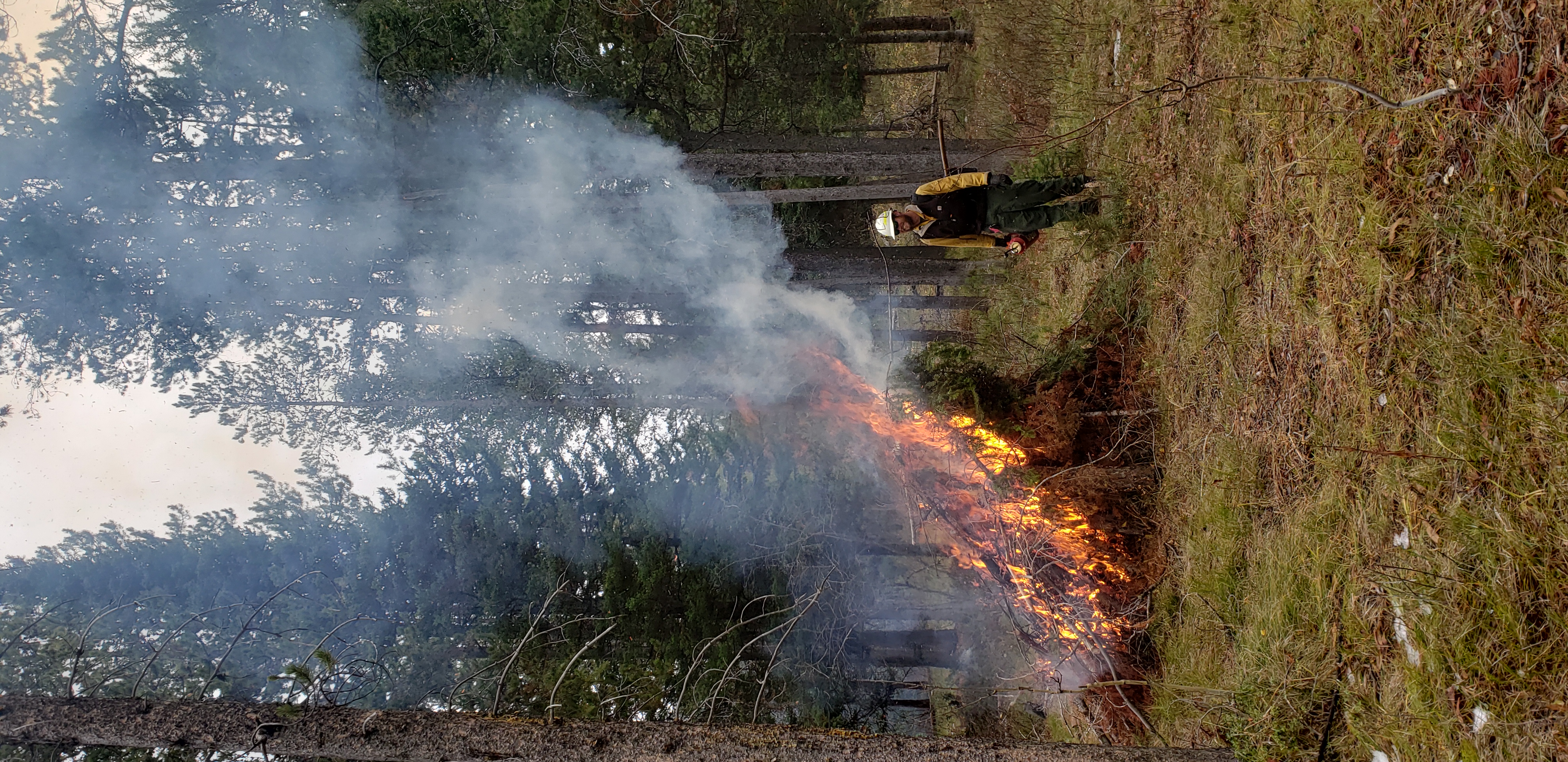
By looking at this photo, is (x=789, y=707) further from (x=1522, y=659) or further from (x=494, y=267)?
(x=1522, y=659)

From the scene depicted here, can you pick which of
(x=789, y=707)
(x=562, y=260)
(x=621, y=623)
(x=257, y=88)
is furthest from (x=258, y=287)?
(x=789, y=707)

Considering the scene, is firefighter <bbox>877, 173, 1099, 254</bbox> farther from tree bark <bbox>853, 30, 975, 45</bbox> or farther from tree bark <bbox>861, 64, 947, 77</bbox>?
tree bark <bbox>853, 30, 975, 45</bbox>

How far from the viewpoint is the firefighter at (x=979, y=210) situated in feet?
24.6

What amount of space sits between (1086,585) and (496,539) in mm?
6658

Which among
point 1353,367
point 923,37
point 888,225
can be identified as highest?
point 923,37

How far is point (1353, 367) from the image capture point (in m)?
4.50

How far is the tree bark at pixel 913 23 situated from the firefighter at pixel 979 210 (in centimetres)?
416

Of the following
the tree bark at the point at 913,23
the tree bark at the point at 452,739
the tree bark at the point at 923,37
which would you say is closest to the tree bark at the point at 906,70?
the tree bark at the point at 923,37

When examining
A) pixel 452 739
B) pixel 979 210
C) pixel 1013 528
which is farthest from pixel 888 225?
pixel 452 739

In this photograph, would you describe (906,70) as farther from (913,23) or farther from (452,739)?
(452,739)

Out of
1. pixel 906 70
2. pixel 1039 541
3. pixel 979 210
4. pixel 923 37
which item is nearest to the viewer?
pixel 1039 541

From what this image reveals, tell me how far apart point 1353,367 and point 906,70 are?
8188 millimetres

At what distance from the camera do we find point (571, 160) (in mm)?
9484

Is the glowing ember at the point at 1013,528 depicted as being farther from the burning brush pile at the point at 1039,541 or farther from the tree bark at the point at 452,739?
the tree bark at the point at 452,739
